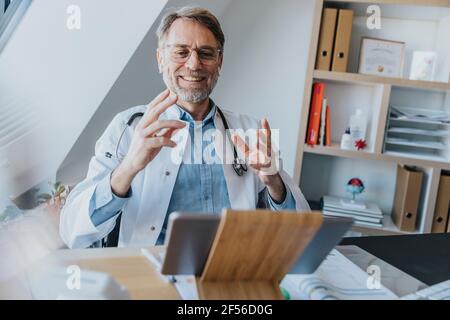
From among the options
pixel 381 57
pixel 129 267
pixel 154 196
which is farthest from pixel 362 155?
pixel 129 267

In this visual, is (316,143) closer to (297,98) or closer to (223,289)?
(297,98)

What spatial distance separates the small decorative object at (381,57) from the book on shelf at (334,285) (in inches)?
30.1

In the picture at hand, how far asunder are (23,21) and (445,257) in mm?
1210

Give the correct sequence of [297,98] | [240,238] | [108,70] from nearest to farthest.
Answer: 1. [240,238]
2. [108,70]
3. [297,98]

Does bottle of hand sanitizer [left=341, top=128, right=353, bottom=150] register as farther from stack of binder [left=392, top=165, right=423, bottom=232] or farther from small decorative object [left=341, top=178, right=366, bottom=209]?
stack of binder [left=392, top=165, right=423, bottom=232]

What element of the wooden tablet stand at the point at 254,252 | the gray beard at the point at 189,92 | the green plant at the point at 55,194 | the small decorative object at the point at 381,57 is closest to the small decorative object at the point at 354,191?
the small decorative object at the point at 381,57

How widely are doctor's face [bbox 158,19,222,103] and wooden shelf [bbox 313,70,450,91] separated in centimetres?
47

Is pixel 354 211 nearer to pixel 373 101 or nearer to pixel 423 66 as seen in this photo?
pixel 373 101

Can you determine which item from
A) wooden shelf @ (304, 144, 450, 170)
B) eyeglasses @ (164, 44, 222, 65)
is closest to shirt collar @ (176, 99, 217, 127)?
eyeglasses @ (164, 44, 222, 65)

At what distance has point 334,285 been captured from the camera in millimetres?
846

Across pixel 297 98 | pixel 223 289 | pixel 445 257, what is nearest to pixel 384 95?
pixel 297 98

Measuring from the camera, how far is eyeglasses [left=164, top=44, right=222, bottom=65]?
3.33 feet

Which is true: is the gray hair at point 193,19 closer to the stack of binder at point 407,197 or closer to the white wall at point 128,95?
the white wall at point 128,95

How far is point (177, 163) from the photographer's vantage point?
1.02 meters
